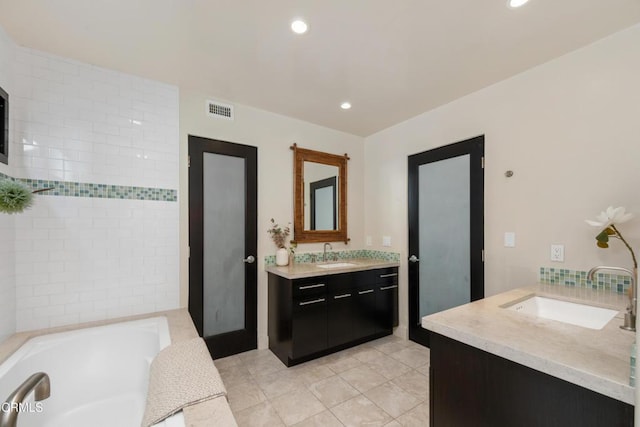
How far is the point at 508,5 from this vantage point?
5.11 ft

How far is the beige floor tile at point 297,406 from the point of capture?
1.93m

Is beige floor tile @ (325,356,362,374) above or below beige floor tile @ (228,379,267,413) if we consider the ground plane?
below

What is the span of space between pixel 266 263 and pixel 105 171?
165 centimetres

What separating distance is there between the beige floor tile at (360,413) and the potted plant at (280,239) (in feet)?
4.71

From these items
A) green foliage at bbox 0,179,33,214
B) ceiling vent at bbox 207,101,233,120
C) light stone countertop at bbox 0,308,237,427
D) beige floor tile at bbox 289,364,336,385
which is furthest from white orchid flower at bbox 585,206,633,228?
green foliage at bbox 0,179,33,214

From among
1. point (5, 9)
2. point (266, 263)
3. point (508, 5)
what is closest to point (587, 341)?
point (508, 5)

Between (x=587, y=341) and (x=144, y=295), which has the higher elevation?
(x=587, y=341)

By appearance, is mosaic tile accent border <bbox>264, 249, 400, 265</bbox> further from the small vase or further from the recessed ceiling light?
the recessed ceiling light

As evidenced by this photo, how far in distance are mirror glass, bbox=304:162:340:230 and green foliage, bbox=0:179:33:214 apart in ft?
7.65

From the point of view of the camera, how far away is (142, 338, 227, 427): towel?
1.15 m

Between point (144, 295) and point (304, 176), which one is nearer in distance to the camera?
point (144, 295)

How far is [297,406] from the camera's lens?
6.72 ft

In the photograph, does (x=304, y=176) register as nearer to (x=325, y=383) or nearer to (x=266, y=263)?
(x=266, y=263)

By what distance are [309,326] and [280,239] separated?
3.17ft
